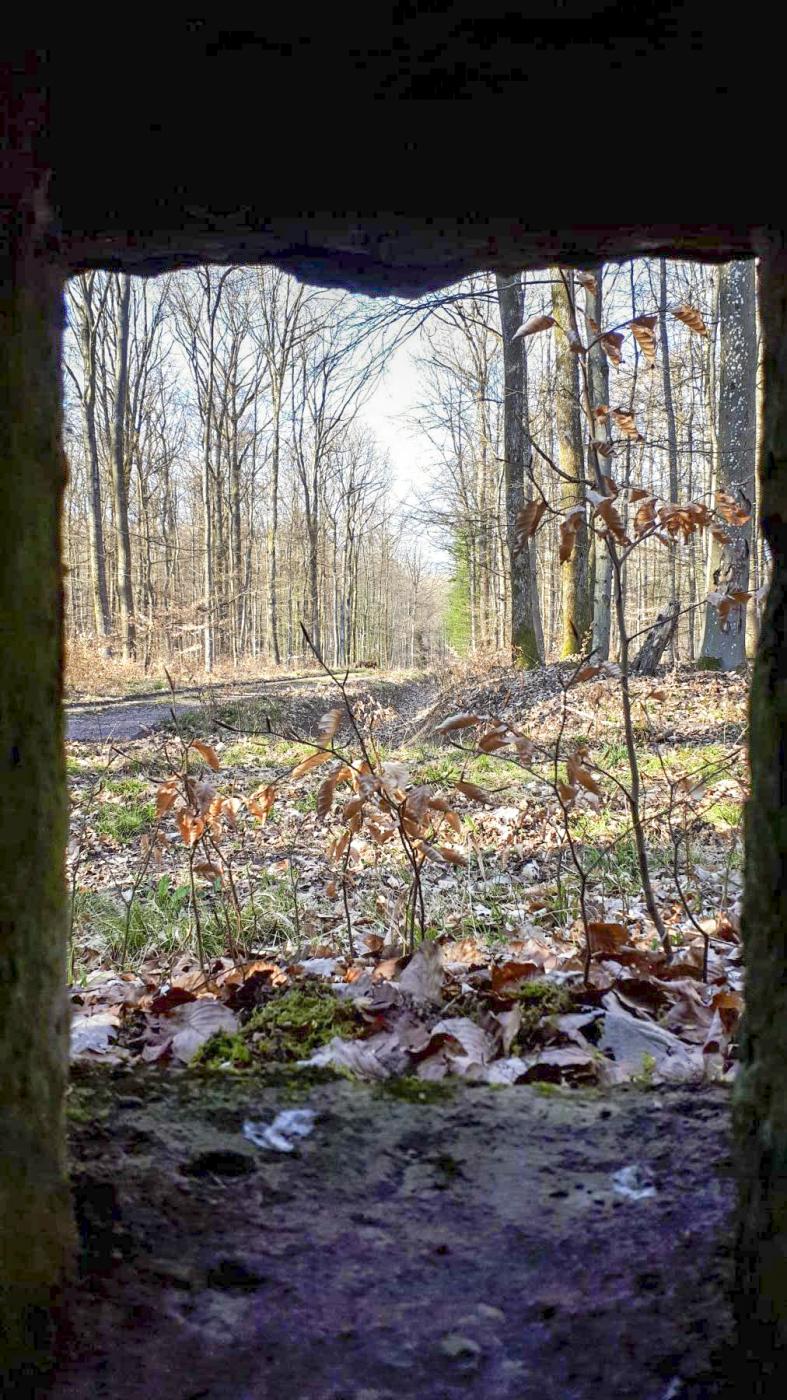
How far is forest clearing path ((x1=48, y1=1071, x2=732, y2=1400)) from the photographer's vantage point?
918 millimetres

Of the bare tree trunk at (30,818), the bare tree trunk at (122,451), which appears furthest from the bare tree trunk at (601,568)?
the bare tree trunk at (122,451)

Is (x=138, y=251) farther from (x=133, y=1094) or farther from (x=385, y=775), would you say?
(x=385, y=775)

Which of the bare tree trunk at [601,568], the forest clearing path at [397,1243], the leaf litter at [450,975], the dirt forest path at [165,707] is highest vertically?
the bare tree trunk at [601,568]

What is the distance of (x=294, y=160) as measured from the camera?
102 cm

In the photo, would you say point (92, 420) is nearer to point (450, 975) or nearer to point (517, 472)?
point (517, 472)

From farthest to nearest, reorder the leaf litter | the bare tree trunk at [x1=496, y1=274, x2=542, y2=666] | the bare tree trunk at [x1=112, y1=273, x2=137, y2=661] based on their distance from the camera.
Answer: the bare tree trunk at [x1=112, y1=273, x2=137, y2=661] → the bare tree trunk at [x1=496, y1=274, x2=542, y2=666] → the leaf litter

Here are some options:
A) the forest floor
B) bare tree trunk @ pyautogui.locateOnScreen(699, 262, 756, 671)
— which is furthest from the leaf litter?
bare tree trunk @ pyautogui.locateOnScreen(699, 262, 756, 671)

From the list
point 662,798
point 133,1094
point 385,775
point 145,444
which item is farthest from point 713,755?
point 145,444

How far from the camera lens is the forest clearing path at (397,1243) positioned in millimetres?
918

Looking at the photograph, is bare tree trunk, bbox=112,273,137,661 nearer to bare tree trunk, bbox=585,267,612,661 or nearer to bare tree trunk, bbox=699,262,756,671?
bare tree trunk, bbox=585,267,612,661

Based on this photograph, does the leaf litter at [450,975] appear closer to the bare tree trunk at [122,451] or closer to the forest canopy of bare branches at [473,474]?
the forest canopy of bare branches at [473,474]

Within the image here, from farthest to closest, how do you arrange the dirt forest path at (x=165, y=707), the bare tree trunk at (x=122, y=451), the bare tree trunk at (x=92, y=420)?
the bare tree trunk at (x=122, y=451) < the bare tree trunk at (x=92, y=420) < the dirt forest path at (x=165, y=707)

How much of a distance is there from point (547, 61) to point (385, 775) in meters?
1.72

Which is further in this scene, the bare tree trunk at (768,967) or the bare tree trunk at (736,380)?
the bare tree trunk at (736,380)
